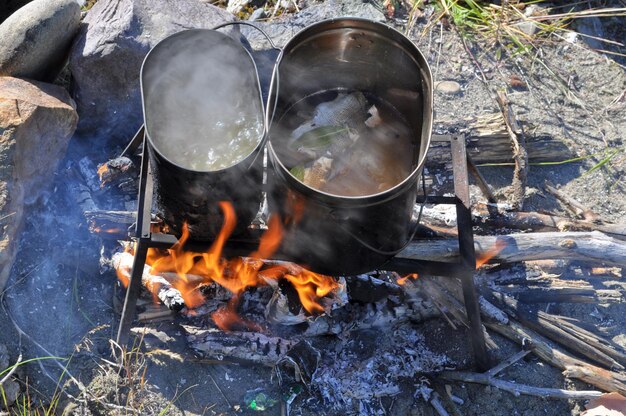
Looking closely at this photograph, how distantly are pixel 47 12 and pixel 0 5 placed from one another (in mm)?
1105

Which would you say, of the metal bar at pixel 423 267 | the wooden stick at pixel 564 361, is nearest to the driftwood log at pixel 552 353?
the wooden stick at pixel 564 361

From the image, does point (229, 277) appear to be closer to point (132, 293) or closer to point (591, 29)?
point (132, 293)

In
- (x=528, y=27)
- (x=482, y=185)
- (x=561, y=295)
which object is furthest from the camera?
(x=528, y=27)

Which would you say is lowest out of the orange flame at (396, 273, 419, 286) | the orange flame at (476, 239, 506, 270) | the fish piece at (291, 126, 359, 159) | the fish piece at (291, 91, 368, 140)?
the orange flame at (396, 273, 419, 286)

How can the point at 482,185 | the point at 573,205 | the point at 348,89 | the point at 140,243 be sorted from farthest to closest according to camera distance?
the point at 573,205 < the point at 482,185 < the point at 348,89 < the point at 140,243

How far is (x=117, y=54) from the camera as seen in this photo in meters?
3.91

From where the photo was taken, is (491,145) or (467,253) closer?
(467,253)

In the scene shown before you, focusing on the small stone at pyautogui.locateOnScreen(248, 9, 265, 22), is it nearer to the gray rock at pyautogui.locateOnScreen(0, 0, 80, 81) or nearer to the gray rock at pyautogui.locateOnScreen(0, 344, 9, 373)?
the gray rock at pyautogui.locateOnScreen(0, 0, 80, 81)

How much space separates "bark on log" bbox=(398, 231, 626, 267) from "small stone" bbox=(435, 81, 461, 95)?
1585 millimetres

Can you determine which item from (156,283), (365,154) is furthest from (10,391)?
(365,154)

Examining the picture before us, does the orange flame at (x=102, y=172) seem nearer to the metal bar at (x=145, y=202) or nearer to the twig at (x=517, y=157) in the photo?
the metal bar at (x=145, y=202)

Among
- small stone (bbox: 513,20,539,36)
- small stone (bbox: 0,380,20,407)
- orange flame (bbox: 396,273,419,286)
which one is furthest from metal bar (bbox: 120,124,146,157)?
small stone (bbox: 513,20,539,36)

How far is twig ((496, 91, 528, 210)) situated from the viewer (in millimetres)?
4082

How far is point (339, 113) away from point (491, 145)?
1.59 m
